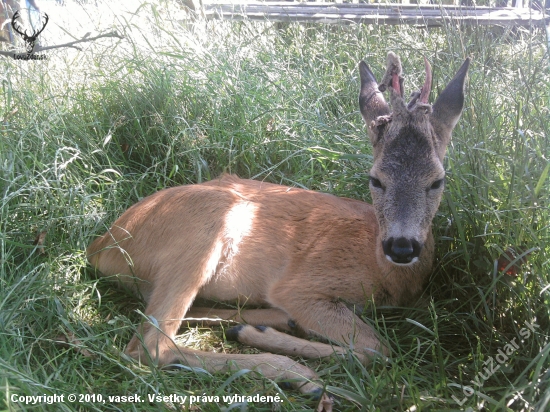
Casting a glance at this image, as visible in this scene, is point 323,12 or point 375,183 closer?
point 375,183

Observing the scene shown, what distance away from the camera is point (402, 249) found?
2.94 metres

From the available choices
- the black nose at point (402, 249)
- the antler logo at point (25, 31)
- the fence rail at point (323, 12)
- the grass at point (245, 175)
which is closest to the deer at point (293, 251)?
the black nose at point (402, 249)

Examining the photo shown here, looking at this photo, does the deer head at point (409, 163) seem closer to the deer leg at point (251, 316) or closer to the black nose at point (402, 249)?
the black nose at point (402, 249)

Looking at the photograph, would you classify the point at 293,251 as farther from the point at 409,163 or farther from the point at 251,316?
the point at 409,163

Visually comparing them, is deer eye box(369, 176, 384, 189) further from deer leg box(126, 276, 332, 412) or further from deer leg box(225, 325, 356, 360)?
deer leg box(126, 276, 332, 412)

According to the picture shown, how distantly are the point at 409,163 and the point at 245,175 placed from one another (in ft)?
6.12

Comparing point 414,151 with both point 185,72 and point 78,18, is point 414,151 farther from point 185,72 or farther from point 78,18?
point 78,18

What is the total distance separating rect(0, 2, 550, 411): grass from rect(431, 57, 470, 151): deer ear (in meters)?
0.23

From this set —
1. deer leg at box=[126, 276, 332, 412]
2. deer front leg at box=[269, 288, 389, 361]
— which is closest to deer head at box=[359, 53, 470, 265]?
deer front leg at box=[269, 288, 389, 361]

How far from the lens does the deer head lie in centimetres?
300

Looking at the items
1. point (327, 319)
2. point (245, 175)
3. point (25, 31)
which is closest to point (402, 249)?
point (327, 319)

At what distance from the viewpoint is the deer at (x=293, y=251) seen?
3.04 meters

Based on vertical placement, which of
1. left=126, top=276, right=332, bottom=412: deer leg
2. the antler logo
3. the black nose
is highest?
the antler logo

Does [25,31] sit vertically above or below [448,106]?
above
